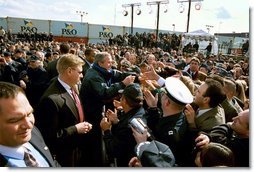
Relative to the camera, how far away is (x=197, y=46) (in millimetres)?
12039

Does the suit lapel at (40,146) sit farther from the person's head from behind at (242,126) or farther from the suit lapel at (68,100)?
the person's head from behind at (242,126)

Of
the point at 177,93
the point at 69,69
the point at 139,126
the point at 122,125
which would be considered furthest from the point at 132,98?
the point at 69,69

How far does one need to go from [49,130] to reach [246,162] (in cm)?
117

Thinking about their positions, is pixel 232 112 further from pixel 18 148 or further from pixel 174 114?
pixel 18 148

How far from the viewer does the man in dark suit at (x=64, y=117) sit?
5.70 ft

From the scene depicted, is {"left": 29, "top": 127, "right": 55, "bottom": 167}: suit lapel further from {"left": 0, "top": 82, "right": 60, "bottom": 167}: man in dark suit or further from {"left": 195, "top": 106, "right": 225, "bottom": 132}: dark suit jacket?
{"left": 195, "top": 106, "right": 225, "bottom": 132}: dark suit jacket

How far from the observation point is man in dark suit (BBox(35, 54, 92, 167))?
174cm

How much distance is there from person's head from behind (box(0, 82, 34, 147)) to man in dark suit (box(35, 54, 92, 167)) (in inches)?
21.7

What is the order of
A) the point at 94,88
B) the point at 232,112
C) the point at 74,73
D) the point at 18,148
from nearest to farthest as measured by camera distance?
the point at 18,148 < the point at 74,73 < the point at 232,112 < the point at 94,88

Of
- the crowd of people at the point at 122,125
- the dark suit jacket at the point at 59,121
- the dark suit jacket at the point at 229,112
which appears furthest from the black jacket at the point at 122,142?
the dark suit jacket at the point at 229,112

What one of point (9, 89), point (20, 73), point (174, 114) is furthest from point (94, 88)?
point (20, 73)

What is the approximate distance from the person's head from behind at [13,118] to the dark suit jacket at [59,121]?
1.80 feet

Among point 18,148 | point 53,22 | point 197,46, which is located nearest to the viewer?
point 18,148

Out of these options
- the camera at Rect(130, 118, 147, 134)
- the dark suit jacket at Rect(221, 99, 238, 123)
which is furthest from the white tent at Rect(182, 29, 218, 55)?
the camera at Rect(130, 118, 147, 134)
